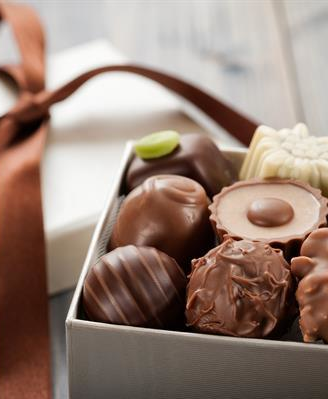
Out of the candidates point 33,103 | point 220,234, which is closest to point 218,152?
point 220,234

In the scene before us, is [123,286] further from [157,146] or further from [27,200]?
[27,200]

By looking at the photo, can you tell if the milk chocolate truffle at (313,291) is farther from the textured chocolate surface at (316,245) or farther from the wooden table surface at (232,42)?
the wooden table surface at (232,42)

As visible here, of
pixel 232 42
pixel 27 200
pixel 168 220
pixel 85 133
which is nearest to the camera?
pixel 168 220

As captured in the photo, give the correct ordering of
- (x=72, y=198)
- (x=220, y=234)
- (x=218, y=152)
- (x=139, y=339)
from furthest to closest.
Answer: (x=72, y=198) → (x=218, y=152) → (x=220, y=234) → (x=139, y=339)

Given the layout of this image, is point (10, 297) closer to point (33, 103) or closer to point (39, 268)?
point (39, 268)

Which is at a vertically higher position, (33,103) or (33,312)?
(33,103)

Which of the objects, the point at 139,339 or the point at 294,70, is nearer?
the point at 139,339

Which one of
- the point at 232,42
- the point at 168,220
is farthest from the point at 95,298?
the point at 232,42
